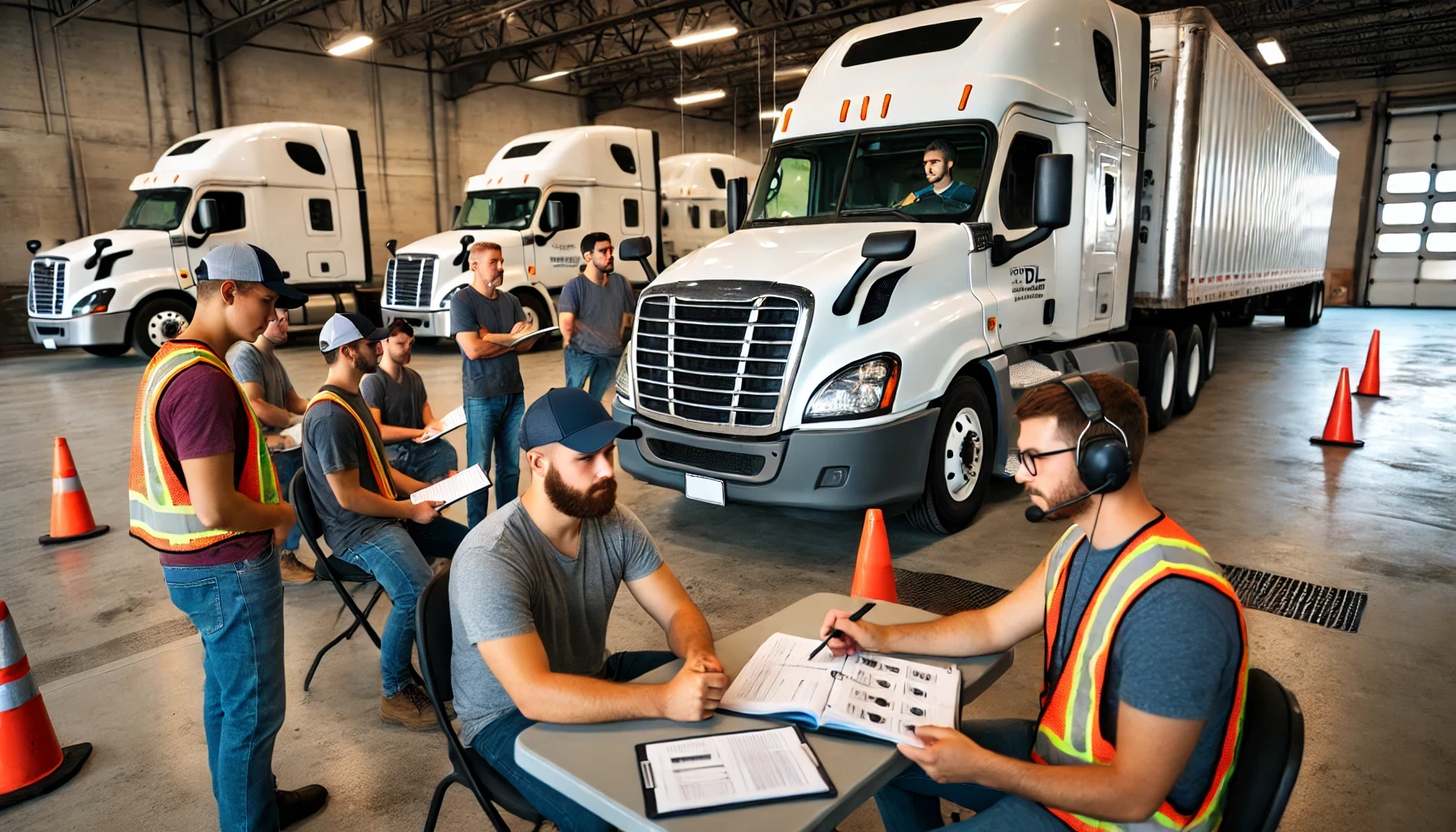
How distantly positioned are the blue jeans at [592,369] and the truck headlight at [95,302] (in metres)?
9.98

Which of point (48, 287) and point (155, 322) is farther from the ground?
point (48, 287)

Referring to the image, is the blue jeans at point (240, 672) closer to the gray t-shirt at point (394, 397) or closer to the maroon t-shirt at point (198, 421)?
the maroon t-shirt at point (198, 421)

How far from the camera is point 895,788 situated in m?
2.11

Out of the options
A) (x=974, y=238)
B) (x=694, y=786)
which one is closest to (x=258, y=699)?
(x=694, y=786)

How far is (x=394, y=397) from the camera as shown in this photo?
15.1ft

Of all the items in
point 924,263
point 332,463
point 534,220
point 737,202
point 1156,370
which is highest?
point 534,220

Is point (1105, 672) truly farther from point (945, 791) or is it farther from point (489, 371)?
point (489, 371)

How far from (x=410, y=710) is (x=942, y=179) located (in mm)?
4141

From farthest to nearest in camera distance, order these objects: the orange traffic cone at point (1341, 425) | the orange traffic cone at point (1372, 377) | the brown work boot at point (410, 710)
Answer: the orange traffic cone at point (1372, 377) < the orange traffic cone at point (1341, 425) < the brown work boot at point (410, 710)

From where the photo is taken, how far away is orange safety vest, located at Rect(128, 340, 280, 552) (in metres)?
2.26

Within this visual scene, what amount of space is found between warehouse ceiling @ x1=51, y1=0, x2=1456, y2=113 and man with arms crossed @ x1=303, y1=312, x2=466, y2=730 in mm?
15011

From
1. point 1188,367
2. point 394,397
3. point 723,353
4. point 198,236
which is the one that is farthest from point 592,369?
point 198,236

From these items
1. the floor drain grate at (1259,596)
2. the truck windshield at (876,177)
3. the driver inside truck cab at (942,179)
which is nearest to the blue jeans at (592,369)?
Result: the truck windshield at (876,177)

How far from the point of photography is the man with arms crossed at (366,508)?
11.1ft
